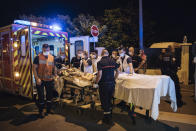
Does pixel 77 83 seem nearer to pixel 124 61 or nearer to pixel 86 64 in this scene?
pixel 86 64

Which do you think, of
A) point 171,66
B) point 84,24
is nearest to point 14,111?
point 171,66

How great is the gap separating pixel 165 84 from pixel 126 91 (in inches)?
36.0

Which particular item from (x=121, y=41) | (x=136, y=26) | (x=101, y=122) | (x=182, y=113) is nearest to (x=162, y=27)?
(x=136, y=26)

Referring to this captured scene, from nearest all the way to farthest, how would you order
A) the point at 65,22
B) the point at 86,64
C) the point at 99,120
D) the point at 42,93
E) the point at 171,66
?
the point at 99,120
the point at 42,93
the point at 171,66
the point at 86,64
the point at 65,22

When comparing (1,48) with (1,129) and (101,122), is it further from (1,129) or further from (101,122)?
(101,122)

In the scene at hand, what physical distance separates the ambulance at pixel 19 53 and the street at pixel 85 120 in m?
0.92

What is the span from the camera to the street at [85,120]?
13.7 ft

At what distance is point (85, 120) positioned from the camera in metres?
4.67

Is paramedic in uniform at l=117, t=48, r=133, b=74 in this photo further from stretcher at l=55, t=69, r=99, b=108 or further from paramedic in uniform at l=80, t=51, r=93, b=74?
paramedic in uniform at l=80, t=51, r=93, b=74

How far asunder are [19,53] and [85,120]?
3566mm

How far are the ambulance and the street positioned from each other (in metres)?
0.92

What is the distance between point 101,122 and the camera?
4480mm

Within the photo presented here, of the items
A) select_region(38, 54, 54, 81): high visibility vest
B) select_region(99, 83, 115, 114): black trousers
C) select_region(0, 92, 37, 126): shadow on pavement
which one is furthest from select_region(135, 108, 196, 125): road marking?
select_region(0, 92, 37, 126): shadow on pavement

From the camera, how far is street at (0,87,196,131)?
4168mm
